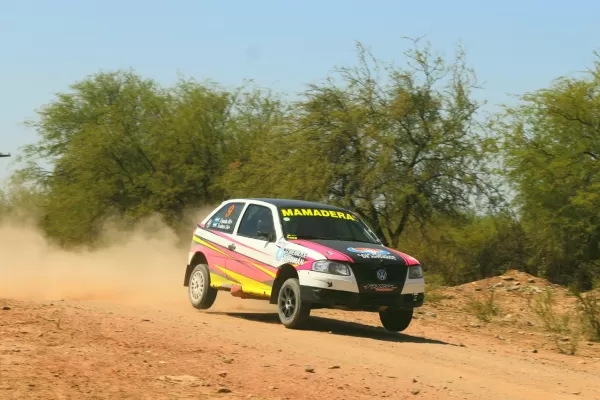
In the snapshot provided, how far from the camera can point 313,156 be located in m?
29.2

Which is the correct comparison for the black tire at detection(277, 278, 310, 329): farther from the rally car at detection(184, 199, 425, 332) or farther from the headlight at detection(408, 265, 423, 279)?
the headlight at detection(408, 265, 423, 279)

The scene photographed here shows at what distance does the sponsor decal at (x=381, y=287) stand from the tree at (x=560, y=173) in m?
16.0

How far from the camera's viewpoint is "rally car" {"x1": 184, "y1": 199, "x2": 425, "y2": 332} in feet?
42.9

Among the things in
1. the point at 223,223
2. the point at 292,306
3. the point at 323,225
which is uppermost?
the point at 323,225

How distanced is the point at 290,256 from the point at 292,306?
71cm

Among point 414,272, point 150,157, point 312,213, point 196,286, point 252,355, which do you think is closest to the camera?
point 252,355

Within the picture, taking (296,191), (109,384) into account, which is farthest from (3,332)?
(296,191)

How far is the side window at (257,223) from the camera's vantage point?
14406 millimetres

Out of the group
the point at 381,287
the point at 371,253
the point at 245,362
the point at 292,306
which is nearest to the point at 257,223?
the point at 292,306

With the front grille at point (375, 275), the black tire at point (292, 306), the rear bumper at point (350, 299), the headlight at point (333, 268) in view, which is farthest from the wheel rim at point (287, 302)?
the front grille at point (375, 275)

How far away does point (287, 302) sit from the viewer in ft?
44.5

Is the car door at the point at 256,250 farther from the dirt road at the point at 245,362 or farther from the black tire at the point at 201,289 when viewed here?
the black tire at the point at 201,289

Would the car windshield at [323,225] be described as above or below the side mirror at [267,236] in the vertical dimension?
above

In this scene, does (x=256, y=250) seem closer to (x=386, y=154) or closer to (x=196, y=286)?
(x=196, y=286)
